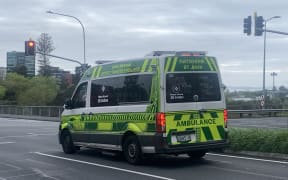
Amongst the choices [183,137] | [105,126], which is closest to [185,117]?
[183,137]

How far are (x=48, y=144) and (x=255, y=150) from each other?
7610 mm

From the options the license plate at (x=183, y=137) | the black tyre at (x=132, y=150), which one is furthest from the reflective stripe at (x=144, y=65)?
the license plate at (x=183, y=137)

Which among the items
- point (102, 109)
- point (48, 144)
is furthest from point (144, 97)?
point (48, 144)

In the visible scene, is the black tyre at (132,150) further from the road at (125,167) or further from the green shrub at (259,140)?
the green shrub at (259,140)

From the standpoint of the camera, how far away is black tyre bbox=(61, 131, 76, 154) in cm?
1534

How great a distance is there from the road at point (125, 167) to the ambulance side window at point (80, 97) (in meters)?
1.42

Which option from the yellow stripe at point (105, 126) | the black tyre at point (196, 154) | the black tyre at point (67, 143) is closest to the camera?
the black tyre at point (196, 154)

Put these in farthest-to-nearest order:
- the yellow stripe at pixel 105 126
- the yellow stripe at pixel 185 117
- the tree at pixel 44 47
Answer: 1. the tree at pixel 44 47
2. the yellow stripe at pixel 105 126
3. the yellow stripe at pixel 185 117

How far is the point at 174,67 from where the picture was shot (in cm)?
1205

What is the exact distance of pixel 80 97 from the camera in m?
15.0

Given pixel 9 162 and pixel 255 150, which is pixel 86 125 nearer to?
pixel 9 162

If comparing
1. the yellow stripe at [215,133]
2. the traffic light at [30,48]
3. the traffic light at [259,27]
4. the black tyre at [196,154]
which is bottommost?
the black tyre at [196,154]

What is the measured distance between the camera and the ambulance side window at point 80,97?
14.8 m

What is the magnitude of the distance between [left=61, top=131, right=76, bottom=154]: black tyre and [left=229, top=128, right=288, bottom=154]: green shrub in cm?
458
